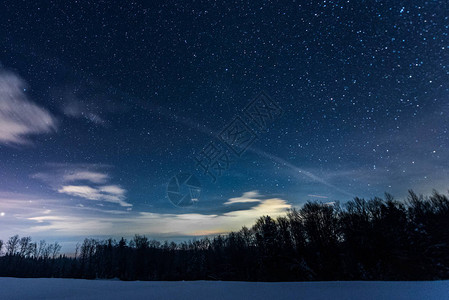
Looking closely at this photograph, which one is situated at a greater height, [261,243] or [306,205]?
[306,205]

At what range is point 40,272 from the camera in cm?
6900

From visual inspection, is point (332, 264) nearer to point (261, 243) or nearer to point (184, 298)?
point (261, 243)

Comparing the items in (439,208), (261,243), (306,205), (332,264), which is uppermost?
(306,205)

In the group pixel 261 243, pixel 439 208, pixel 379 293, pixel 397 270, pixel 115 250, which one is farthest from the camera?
pixel 115 250

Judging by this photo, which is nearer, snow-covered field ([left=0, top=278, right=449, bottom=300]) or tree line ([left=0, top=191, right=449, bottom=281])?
snow-covered field ([left=0, top=278, right=449, bottom=300])

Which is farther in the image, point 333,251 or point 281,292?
point 333,251

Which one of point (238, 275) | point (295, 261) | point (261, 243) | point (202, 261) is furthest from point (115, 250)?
point (295, 261)

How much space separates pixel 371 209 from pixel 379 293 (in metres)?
48.6

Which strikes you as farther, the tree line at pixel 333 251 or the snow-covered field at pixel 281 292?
the tree line at pixel 333 251

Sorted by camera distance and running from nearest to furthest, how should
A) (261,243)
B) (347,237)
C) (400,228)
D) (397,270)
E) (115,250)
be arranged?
(397,270) → (400,228) → (347,237) → (261,243) → (115,250)

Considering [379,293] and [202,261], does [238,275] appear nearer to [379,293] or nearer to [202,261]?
[202,261]

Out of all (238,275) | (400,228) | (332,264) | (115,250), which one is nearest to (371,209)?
(400,228)

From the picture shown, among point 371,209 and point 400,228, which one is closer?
point 400,228

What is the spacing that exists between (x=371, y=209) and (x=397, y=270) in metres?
14.9
